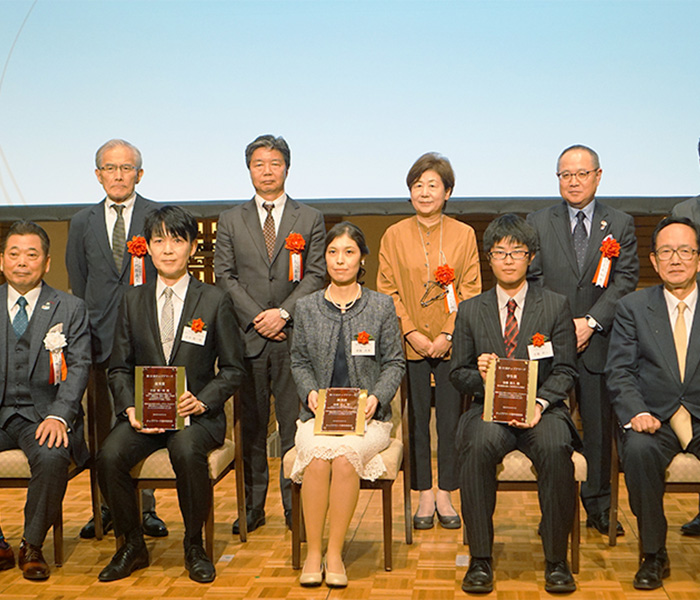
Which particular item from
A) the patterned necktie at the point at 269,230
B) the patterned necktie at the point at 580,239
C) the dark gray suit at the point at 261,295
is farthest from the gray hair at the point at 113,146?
the patterned necktie at the point at 580,239

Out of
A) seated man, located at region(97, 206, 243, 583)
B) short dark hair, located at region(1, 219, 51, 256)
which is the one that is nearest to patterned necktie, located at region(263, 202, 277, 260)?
seated man, located at region(97, 206, 243, 583)

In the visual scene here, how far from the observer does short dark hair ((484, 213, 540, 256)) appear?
11.0 ft

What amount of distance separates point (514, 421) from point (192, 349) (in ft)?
4.57

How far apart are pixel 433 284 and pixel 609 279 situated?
83cm

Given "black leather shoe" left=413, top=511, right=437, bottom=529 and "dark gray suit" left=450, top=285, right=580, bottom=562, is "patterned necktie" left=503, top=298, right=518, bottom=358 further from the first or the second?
"black leather shoe" left=413, top=511, right=437, bottom=529

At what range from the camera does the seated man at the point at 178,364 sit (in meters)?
3.33

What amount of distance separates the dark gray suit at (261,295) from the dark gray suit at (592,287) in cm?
109

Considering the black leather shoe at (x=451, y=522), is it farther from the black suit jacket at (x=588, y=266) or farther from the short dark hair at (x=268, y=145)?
the short dark hair at (x=268, y=145)

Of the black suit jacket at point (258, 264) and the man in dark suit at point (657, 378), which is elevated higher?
the black suit jacket at point (258, 264)

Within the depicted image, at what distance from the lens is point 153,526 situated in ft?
12.7

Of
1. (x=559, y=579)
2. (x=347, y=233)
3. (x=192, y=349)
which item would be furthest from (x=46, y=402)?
(x=559, y=579)

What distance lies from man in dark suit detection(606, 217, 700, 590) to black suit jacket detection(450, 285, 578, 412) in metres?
0.22

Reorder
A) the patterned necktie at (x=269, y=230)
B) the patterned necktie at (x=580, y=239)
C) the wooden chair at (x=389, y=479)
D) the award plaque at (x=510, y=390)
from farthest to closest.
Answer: the patterned necktie at (x=269, y=230), the patterned necktie at (x=580, y=239), the wooden chair at (x=389, y=479), the award plaque at (x=510, y=390)

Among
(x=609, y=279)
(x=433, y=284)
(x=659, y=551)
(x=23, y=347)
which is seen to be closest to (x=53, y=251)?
(x=23, y=347)
